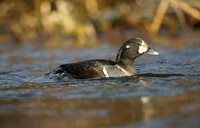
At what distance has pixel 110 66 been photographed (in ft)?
27.0

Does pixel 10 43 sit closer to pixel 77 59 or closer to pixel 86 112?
pixel 77 59

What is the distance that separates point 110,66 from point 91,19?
8.63m

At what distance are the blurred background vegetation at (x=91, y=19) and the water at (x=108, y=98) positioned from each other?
517cm

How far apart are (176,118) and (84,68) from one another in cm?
334

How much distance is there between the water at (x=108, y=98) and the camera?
5.23 metres

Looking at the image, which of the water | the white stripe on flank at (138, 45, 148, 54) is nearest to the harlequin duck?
the white stripe on flank at (138, 45, 148, 54)

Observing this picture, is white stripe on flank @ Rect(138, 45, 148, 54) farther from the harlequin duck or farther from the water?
the water

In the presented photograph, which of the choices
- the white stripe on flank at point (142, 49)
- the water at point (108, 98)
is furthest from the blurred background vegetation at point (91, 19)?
Result: the white stripe on flank at point (142, 49)

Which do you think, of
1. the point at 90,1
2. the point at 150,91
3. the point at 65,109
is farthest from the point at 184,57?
the point at 90,1

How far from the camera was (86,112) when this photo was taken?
568 cm

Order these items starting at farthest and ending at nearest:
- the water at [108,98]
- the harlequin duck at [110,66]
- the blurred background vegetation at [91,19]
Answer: the blurred background vegetation at [91,19] < the harlequin duck at [110,66] < the water at [108,98]

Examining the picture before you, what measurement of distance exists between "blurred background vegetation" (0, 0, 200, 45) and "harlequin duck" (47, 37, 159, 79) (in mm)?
6704

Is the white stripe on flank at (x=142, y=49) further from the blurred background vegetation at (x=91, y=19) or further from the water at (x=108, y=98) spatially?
the blurred background vegetation at (x=91, y=19)

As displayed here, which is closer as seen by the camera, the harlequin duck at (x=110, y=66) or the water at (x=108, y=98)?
the water at (x=108, y=98)
